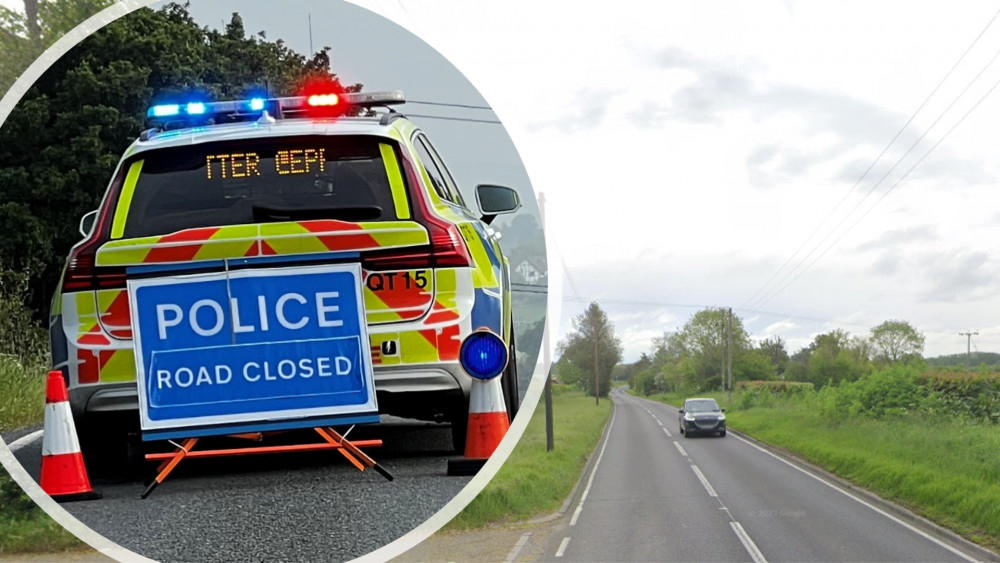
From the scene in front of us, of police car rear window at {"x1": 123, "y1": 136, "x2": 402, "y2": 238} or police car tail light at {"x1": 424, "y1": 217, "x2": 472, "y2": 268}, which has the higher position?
police car rear window at {"x1": 123, "y1": 136, "x2": 402, "y2": 238}

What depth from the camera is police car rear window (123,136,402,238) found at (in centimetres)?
125

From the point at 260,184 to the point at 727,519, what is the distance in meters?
37.7

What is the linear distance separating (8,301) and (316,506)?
49 centimetres

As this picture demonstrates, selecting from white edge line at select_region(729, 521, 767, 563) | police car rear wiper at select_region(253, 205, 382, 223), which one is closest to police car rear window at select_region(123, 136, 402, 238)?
police car rear wiper at select_region(253, 205, 382, 223)

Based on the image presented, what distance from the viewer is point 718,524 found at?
3559cm

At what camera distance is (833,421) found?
5316cm

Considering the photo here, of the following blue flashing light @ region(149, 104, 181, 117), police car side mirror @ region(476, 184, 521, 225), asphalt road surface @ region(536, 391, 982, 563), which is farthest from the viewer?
asphalt road surface @ region(536, 391, 982, 563)

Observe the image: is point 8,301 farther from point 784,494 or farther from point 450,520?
point 784,494

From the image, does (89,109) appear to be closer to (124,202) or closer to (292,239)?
(124,202)

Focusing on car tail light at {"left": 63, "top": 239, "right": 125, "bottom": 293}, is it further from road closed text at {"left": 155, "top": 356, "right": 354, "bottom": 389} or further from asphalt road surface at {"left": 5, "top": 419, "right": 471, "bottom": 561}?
asphalt road surface at {"left": 5, "top": 419, "right": 471, "bottom": 561}

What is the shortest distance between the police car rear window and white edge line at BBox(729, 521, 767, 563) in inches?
1200

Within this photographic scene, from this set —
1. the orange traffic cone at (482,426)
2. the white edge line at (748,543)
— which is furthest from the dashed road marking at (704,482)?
Answer: the orange traffic cone at (482,426)

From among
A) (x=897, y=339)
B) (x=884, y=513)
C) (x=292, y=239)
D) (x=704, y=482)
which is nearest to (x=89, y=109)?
(x=292, y=239)

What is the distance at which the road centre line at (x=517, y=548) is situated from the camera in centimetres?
2855
